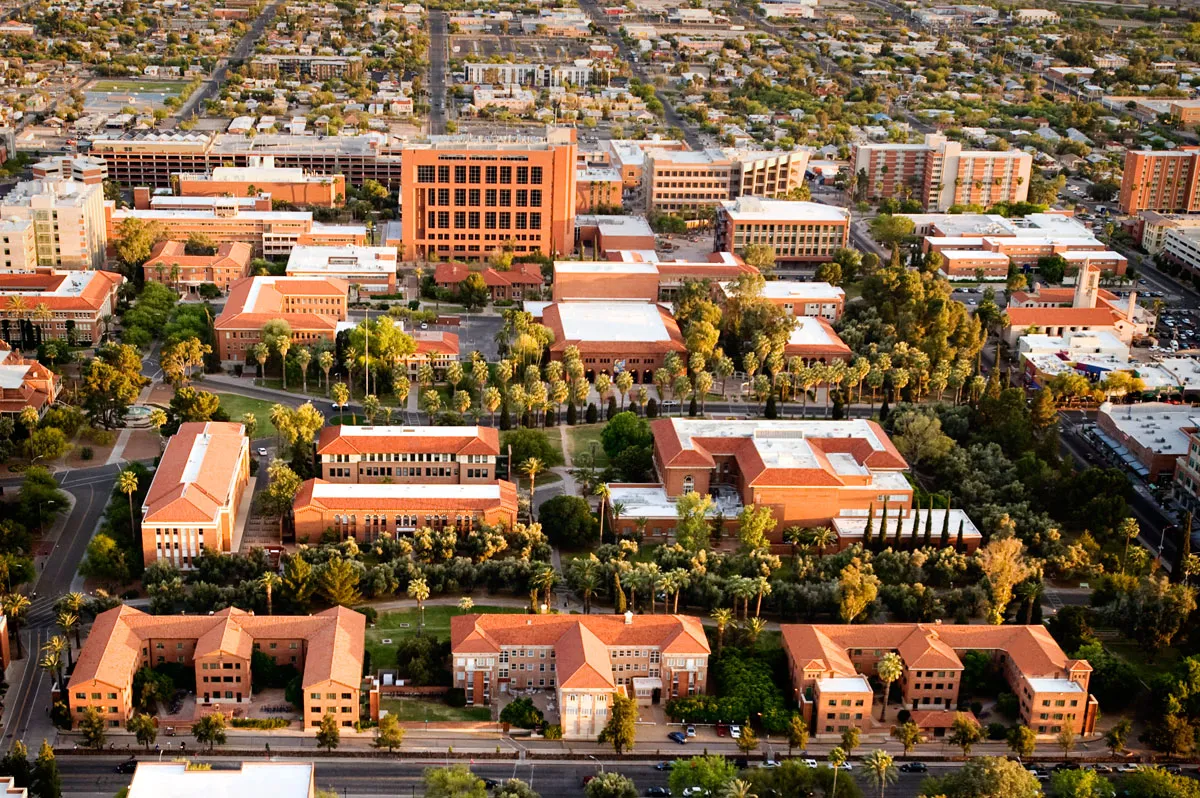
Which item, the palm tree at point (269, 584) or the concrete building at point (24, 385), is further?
the concrete building at point (24, 385)

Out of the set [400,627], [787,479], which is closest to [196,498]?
[400,627]

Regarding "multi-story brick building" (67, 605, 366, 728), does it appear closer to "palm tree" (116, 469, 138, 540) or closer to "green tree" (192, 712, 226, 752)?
"green tree" (192, 712, 226, 752)

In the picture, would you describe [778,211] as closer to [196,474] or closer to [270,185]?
[270,185]

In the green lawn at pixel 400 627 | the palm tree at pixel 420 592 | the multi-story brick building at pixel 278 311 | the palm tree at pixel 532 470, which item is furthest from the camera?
the multi-story brick building at pixel 278 311

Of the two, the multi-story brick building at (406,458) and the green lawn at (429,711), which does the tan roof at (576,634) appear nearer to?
the green lawn at (429,711)

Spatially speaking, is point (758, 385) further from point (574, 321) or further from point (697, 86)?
point (697, 86)

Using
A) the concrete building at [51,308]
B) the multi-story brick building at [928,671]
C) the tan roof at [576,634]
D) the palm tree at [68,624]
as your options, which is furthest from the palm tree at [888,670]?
the concrete building at [51,308]
